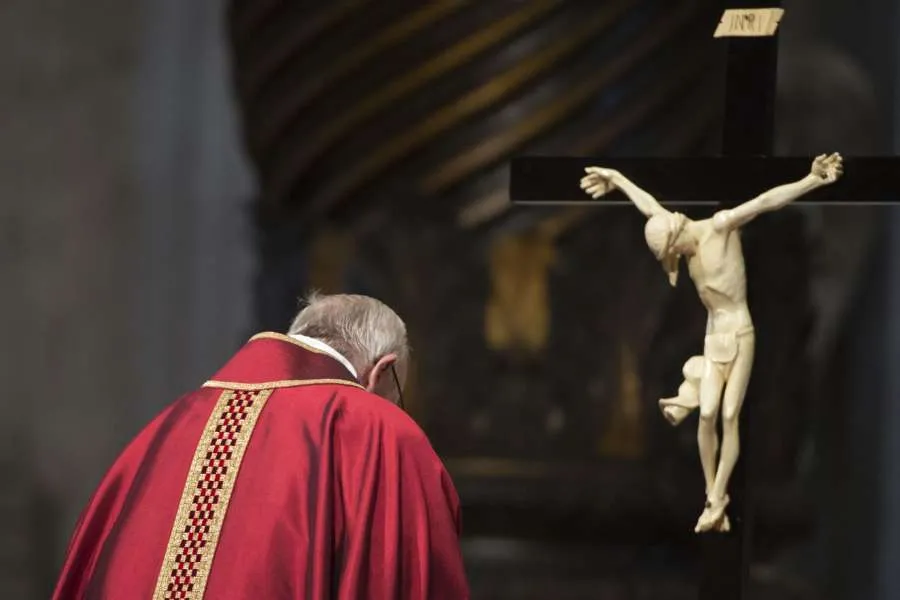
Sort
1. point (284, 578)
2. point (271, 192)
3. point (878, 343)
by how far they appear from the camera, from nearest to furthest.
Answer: point (284, 578)
point (878, 343)
point (271, 192)

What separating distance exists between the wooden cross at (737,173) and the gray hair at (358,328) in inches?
43.3

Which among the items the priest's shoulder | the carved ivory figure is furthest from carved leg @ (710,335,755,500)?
the priest's shoulder

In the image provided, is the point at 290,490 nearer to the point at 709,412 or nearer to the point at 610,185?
the point at 709,412

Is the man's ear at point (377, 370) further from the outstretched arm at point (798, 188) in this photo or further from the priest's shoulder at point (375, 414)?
the outstretched arm at point (798, 188)

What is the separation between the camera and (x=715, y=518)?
3441 mm

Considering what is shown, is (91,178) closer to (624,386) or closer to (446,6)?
(446,6)

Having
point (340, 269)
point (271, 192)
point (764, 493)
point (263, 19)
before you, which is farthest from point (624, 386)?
point (263, 19)

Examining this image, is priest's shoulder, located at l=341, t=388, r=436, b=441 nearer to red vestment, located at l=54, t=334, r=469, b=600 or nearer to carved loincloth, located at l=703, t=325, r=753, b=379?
red vestment, located at l=54, t=334, r=469, b=600

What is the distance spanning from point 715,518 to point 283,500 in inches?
52.3

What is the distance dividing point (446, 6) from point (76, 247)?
1451mm

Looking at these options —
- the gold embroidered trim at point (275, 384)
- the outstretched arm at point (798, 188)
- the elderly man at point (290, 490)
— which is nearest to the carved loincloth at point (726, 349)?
the outstretched arm at point (798, 188)

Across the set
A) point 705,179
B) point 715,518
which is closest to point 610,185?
point 705,179

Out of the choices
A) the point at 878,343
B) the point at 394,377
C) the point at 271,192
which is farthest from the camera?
the point at 271,192

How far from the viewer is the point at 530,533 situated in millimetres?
4598
